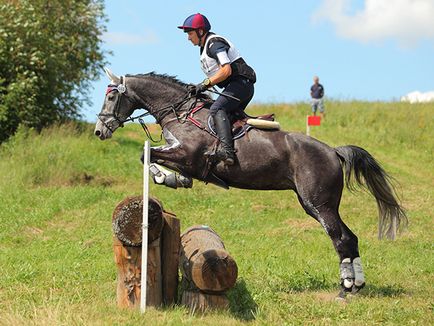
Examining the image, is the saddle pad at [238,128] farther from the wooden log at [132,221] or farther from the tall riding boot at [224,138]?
the wooden log at [132,221]

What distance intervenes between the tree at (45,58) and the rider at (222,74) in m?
15.3

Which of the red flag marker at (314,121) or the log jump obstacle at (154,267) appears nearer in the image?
the log jump obstacle at (154,267)

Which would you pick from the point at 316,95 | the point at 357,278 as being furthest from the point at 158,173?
the point at 316,95

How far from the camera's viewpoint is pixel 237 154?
8812 mm

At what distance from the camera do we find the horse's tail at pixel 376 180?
9539 millimetres

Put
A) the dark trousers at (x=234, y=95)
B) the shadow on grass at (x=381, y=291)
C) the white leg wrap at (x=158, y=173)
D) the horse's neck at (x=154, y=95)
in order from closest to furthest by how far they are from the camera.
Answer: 1. the white leg wrap at (x=158, y=173)
2. the dark trousers at (x=234, y=95)
3. the horse's neck at (x=154, y=95)
4. the shadow on grass at (x=381, y=291)

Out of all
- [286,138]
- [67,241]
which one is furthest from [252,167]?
[67,241]

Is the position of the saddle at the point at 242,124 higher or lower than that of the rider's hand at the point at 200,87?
lower

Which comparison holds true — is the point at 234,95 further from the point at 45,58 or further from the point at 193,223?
the point at 45,58

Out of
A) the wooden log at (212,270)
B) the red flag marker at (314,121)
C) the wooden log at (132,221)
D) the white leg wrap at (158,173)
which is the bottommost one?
the wooden log at (212,270)

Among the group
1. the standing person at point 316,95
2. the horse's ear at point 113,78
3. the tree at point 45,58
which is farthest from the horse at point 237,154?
the standing person at point 316,95

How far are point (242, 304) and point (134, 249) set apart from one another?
1.59 m

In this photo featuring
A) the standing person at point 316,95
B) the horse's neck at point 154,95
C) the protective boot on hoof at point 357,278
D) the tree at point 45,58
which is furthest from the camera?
the standing person at point 316,95

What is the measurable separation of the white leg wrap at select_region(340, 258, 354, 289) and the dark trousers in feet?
8.03
